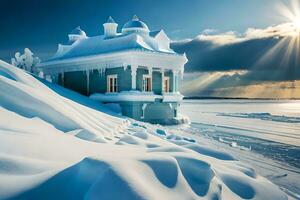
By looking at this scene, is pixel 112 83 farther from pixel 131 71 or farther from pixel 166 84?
pixel 166 84

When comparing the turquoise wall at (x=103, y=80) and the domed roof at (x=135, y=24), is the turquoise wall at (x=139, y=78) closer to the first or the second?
the turquoise wall at (x=103, y=80)

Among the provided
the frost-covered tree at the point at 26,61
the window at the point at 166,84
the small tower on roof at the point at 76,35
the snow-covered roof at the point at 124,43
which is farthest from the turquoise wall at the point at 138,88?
the frost-covered tree at the point at 26,61

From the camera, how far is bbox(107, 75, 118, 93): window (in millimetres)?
22659

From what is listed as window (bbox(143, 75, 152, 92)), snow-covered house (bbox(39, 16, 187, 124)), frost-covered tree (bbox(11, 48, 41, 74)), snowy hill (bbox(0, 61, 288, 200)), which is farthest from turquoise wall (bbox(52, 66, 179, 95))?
frost-covered tree (bbox(11, 48, 41, 74))

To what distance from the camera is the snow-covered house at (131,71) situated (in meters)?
21.5

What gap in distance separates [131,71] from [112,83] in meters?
2.32

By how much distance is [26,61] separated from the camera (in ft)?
170

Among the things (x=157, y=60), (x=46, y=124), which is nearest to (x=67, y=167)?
(x=46, y=124)

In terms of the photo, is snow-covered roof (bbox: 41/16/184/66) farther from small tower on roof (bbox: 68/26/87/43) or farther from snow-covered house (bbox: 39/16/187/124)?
small tower on roof (bbox: 68/26/87/43)

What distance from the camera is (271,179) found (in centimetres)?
1020

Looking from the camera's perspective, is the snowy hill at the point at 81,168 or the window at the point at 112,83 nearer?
the snowy hill at the point at 81,168

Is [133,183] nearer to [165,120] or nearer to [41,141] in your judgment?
[41,141]

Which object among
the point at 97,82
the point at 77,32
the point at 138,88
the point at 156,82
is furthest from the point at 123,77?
the point at 77,32

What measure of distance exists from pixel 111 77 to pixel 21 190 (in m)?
18.3
